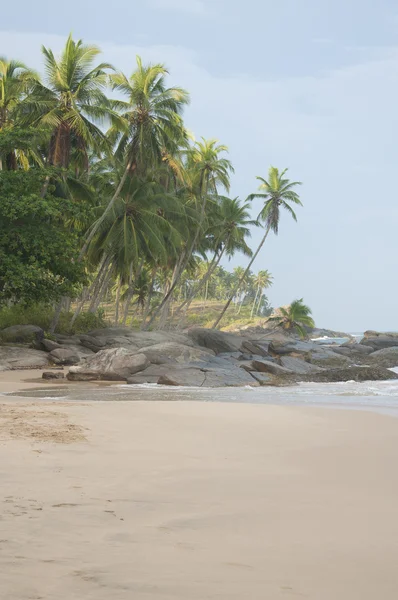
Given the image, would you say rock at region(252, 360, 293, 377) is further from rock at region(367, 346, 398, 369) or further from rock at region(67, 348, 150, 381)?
rock at region(367, 346, 398, 369)

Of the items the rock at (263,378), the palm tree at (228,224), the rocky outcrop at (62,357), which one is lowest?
the rocky outcrop at (62,357)

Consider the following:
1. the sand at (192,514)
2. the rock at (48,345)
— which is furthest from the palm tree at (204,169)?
the sand at (192,514)

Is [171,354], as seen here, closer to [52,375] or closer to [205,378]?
[205,378]

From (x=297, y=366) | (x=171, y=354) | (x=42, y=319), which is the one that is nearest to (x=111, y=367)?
(x=171, y=354)

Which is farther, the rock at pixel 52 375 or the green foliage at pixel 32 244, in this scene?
the green foliage at pixel 32 244

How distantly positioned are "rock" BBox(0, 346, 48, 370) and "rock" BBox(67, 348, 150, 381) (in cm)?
234

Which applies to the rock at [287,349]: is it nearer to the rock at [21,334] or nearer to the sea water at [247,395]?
the rock at [21,334]

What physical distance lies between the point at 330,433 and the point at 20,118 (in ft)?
65.6

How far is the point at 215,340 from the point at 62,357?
32.7 feet

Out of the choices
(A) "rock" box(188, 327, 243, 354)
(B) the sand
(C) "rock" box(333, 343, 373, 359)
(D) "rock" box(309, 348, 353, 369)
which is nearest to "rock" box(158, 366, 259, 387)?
(B) the sand

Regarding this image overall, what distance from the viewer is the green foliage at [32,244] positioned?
60.4 ft

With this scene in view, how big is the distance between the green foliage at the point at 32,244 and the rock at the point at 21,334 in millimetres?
2103

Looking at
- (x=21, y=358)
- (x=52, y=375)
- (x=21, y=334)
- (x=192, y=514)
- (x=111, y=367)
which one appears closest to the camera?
(x=192, y=514)

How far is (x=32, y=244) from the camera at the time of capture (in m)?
19.0
